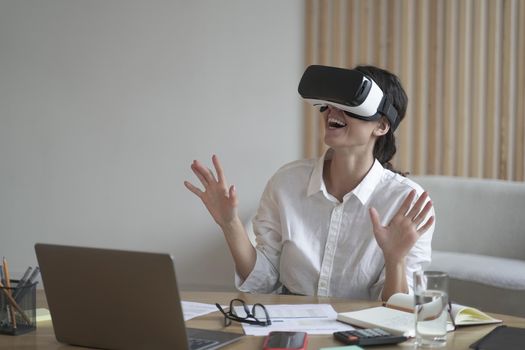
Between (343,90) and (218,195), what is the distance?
0.48 metres

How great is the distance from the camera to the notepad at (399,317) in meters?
1.81

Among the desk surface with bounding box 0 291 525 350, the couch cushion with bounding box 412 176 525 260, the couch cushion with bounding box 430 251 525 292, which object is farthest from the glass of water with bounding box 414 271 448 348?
the couch cushion with bounding box 412 176 525 260

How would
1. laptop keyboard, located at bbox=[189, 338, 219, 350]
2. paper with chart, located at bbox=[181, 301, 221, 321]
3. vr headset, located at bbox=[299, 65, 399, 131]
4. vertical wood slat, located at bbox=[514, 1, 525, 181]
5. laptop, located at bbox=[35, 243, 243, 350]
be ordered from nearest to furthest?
laptop, located at bbox=[35, 243, 243, 350], laptop keyboard, located at bbox=[189, 338, 219, 350], paper with chart, located at bbox=[181, 301, 221, 321], vr headset, located at bbox=[299, 65, 399, 131], vertical wood slat, located at bbox=[514, 1, 525, 181]

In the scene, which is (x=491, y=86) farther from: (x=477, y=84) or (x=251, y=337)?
(x=251, y=337)

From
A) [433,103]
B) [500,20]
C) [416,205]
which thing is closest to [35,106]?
[433,103]

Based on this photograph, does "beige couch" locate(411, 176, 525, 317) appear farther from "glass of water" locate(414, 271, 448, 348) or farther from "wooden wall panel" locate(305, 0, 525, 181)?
"glass of water" locate(414, 271, 448, 348)

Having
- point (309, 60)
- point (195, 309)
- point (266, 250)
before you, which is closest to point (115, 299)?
point (195, 309)

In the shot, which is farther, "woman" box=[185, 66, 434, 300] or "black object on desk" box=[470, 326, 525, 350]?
"woman" box=[185, 66, 434, 300]

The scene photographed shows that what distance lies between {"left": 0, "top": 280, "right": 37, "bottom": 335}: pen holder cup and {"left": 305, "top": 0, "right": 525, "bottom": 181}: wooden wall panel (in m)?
3.20

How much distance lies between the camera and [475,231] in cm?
430

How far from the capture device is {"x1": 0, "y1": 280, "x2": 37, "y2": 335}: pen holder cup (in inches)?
72.1

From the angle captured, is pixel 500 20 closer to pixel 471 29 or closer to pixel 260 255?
pixel 471 29

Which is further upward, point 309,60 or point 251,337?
point 309,60

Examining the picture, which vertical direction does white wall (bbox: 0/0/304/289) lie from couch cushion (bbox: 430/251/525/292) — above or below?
above
